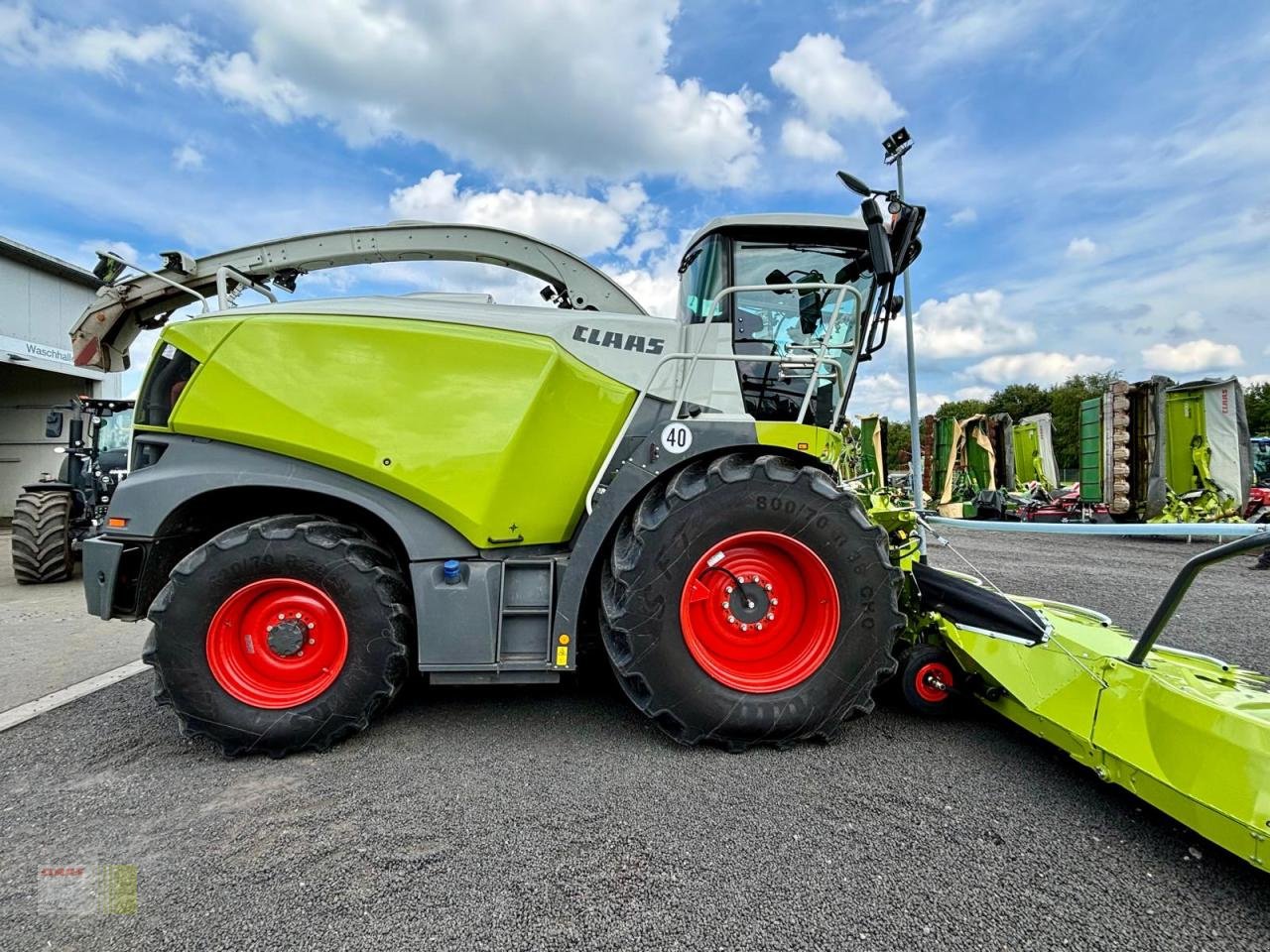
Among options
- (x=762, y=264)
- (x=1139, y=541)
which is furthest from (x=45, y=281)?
(x=1139, y=541)

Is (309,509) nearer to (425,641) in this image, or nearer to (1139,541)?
(425,641)

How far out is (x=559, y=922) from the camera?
5.62 ft

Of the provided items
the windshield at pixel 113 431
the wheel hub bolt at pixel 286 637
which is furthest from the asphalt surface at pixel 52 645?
the windshield at pixel 113 431

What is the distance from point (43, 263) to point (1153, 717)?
2417 cm

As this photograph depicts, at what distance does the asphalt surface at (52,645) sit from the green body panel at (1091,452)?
15503 millimetres

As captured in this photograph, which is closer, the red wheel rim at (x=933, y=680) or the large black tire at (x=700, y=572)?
the large black tire at (x=700, y=572)

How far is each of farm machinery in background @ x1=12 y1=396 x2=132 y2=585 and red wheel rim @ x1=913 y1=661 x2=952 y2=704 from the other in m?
7.37

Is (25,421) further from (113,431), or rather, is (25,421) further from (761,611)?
(761,611)

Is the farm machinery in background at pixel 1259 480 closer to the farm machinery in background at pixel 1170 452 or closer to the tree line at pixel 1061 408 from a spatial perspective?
the farm machinery in background at pixel 1170 452

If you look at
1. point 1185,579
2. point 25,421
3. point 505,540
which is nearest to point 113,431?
point 505,540

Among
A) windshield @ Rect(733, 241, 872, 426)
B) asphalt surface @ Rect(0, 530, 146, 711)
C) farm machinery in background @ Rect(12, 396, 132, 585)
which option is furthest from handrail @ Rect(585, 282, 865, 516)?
farm machinery in background @ Rect(12, 396, 132, 585)

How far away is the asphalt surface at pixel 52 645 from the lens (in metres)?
3.81

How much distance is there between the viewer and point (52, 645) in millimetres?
Result: 4684

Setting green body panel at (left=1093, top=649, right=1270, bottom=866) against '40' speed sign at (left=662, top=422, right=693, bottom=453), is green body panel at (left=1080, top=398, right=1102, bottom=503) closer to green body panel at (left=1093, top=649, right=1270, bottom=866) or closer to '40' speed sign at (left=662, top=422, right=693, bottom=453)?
green body panel at (left=1093, top=649, right=1270, bottom=866)
